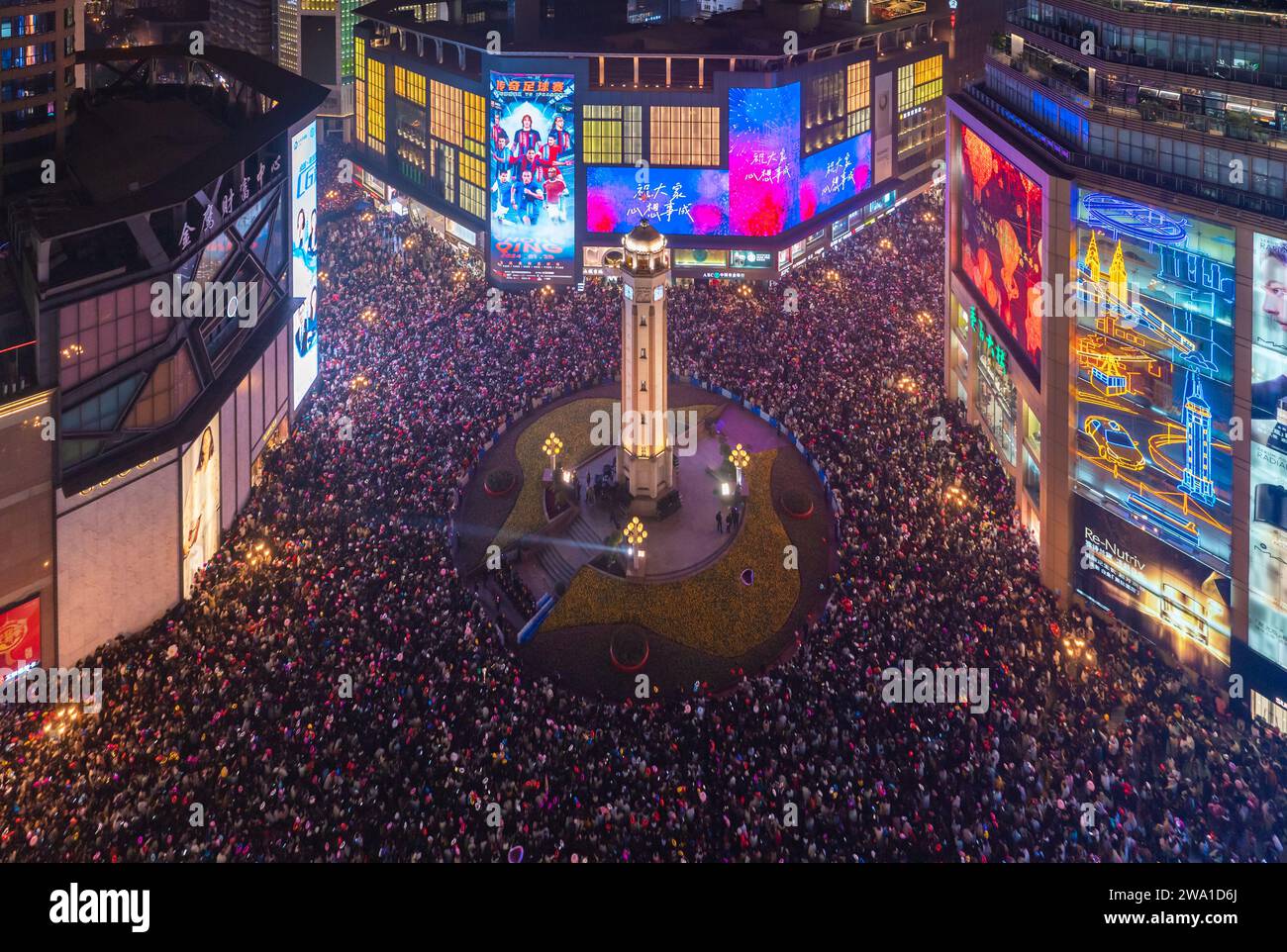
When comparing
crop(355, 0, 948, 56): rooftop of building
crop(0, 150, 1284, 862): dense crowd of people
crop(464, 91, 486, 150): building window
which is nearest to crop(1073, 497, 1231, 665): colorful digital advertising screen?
crop(0, 150, 1284, 862): dense crowd of people

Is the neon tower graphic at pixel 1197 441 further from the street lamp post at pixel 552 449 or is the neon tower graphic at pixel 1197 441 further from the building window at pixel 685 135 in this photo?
the building window at pixel 685 135

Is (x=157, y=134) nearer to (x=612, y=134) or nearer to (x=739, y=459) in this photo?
(x=612, y=134)

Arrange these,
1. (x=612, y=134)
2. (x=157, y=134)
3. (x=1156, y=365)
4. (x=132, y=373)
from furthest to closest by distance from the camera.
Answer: (x=612, y=134) → (x=157, y=134) → (x=132, y=373) → (x=1156, y=365)

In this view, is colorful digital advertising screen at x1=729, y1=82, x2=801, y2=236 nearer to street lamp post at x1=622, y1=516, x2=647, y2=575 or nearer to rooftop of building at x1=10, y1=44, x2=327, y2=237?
rooftop of building at x1=10, y1=44, x2=327, y2=237

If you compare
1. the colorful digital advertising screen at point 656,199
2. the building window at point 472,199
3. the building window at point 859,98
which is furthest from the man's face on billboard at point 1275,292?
the building window at point 472,199

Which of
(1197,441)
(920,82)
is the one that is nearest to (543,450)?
(1197,441)

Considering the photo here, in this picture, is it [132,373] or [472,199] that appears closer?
[132,373]
